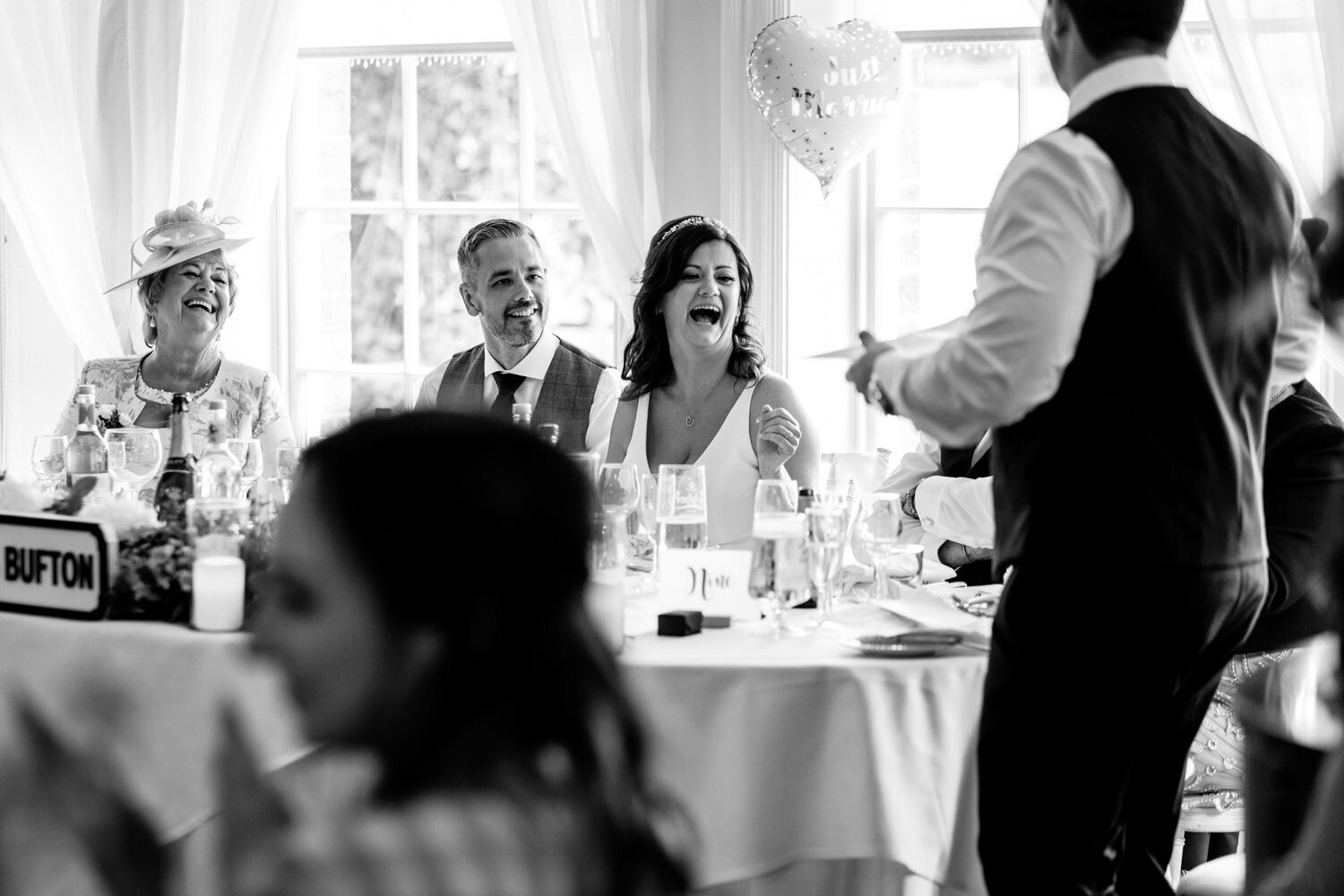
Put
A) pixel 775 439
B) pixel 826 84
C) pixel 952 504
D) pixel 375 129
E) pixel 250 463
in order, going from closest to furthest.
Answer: pixel 952 504, pixel 250 463, pixel 775 439, pixel 826 84, pixel 375 129

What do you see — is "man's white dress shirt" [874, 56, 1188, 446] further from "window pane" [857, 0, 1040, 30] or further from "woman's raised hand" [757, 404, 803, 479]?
"window pane" [857, 0, 1040, 30]

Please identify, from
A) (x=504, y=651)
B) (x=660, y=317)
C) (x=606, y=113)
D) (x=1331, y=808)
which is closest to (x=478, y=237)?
(x=660, y=317)

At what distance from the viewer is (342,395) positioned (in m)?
5.10

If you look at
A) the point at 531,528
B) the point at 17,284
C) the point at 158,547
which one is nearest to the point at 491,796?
the point at 531,528

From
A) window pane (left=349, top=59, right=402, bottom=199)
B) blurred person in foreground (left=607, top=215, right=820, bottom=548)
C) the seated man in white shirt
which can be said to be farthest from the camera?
window pane (left=349, top=59, right=402, bottom=199)

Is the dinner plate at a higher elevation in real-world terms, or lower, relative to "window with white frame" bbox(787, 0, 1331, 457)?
lower

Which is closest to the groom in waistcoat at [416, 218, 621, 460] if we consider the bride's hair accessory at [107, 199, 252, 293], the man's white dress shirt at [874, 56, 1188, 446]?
the bride's hair accessory at [107, 199, 252, 293]

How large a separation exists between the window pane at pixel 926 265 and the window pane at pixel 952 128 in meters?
0.07

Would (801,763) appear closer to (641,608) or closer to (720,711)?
(720,711)

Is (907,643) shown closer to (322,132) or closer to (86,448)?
(86,448)

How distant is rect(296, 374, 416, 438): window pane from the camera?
5.03 meters

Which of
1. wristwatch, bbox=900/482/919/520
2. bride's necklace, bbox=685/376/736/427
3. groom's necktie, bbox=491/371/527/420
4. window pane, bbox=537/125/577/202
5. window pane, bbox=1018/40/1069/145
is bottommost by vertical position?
wristwatch, bbox=900/482/919/520

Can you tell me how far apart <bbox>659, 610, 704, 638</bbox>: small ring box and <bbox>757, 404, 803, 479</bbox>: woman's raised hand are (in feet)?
3.24

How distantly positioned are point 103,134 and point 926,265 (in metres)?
2.88
